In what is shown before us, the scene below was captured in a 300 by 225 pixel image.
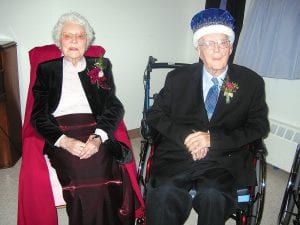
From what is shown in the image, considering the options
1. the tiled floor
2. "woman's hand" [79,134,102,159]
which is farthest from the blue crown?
the tiled floor

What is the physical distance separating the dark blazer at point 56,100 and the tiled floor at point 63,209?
749 millimetres

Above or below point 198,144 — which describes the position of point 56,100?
above

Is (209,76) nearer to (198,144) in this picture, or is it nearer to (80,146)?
(198,144)

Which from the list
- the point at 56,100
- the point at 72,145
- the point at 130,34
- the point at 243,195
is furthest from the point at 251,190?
the point at 130,34

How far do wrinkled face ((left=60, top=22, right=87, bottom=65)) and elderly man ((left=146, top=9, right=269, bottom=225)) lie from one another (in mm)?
581

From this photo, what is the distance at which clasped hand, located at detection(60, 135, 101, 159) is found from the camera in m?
1.71

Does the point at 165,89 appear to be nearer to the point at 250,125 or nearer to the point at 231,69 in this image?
the point at 231,69

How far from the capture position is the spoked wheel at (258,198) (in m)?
1.59

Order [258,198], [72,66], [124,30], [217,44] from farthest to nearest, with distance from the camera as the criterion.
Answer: [124,30] < [72,66] < [217,44] < [258,198]

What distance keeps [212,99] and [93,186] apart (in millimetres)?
815

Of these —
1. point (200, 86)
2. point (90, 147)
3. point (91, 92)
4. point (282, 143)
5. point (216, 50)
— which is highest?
point (216, 50)

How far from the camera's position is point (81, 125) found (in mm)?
1933

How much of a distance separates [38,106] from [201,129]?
99cm

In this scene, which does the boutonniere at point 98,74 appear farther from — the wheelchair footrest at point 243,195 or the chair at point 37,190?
the wheelchair footrest at point 243,195
